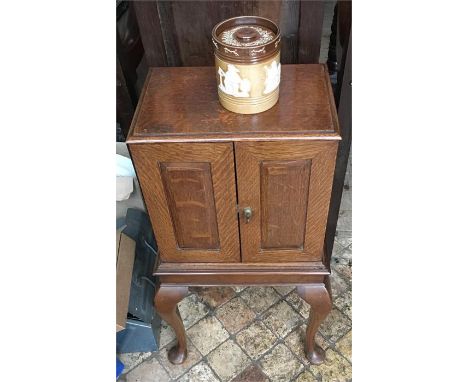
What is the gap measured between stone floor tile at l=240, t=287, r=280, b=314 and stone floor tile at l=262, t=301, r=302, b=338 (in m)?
0.03

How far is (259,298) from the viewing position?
1.76 metres

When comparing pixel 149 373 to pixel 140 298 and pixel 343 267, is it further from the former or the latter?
pixel 343 267

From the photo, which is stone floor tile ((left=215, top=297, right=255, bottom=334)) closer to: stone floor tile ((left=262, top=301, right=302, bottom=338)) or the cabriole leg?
stone floor tile ((left=262, top=301, right=302, bottom=338))

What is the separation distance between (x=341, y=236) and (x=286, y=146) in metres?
1.14

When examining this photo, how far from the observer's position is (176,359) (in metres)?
1.57

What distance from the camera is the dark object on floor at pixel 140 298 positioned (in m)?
1.52

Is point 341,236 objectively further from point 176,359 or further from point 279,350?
point 176,359

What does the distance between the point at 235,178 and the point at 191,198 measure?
5.2 inches

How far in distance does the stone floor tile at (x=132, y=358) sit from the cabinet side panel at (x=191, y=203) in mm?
653

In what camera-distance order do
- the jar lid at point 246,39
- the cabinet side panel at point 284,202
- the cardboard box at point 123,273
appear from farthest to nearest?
the cardboard box at point 123,273
the cabinet side panel at point 284,202
the jar lid at point 246,39

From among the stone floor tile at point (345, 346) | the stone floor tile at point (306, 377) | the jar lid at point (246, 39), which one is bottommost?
the stone floor tile at point (345, 346)

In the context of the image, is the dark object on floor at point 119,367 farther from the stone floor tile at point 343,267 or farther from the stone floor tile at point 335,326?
the stone floor tile at point 343,267

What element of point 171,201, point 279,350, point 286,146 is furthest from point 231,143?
point 279,350

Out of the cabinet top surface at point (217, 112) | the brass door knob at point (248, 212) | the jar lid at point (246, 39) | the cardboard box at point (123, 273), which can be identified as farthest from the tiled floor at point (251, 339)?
the jar lid at point (246, 39)
